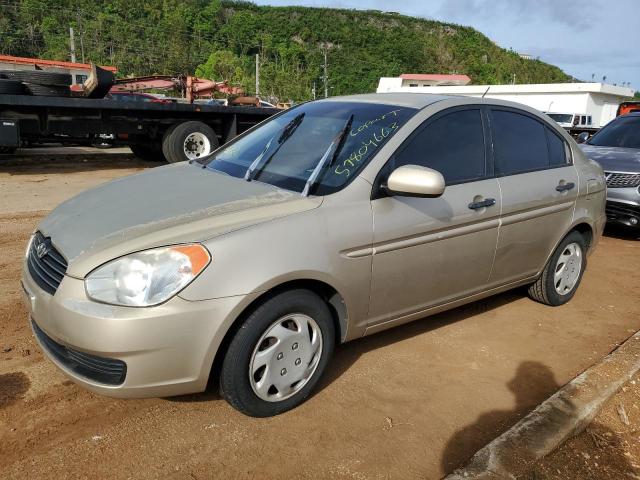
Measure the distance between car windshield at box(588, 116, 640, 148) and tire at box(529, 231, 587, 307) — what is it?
3.84 meters

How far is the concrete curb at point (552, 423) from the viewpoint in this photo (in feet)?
8.07

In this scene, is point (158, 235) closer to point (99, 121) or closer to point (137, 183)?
point (137, 183)

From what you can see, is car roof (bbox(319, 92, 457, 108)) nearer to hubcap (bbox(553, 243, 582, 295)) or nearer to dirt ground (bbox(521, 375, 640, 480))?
hubcap (bbox(553, 243, 582, 295))

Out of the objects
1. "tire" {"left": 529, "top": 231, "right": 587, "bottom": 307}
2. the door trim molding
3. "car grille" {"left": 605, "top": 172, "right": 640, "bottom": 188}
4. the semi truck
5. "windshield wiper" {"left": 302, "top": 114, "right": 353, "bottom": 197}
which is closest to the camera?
"windshield wiper" {"left": 302, "top": 114, "right": 353, "bottom": 197}

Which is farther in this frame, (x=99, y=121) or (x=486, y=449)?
(x=99, y=121)

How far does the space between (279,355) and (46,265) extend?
48.6 inches

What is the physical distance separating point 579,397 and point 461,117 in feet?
6.11

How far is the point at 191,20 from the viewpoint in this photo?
119 m

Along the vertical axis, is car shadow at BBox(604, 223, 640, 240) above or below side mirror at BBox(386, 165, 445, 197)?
below

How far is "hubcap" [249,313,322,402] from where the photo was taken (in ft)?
8.77

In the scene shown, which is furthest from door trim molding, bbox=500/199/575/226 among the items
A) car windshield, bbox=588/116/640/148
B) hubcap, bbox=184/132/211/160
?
hubcap, bbox=184/132/211/160

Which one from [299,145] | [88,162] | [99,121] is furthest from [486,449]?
[88,162]

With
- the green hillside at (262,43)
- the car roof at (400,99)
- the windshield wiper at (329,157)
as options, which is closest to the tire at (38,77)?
the car roof at (400,99)

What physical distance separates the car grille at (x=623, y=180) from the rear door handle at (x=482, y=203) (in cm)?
400
